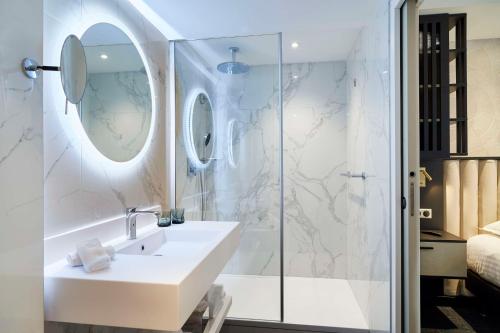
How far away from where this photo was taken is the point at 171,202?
7.42 feet

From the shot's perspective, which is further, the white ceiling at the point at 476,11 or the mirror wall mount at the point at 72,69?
the white ceiling at the point at 476,11

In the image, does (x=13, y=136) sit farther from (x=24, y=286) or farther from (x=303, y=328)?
(x=303, y=328)

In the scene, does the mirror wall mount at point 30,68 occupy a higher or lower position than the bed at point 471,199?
higher

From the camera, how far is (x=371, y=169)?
1.99 metres

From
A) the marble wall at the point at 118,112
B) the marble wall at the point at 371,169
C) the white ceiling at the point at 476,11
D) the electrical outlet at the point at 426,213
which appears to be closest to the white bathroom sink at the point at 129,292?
the marble wall at the point at 118,112

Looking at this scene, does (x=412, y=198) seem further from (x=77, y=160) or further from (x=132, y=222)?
(x=77, y=160)

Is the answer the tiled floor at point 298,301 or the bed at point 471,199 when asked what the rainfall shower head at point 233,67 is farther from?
the bed at point 471,199

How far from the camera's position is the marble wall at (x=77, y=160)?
1111mm

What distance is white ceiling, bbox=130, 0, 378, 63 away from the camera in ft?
5.86

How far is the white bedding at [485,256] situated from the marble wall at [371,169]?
92 centimetres

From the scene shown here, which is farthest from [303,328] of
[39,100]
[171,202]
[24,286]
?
[39,100]

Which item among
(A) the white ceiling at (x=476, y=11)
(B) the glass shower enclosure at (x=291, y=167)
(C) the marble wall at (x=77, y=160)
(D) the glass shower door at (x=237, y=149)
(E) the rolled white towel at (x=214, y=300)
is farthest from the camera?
(D) the glass shower door at (x=237, y=149)

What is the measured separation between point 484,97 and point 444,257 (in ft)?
5.21

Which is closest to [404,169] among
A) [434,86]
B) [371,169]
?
[371,169]
